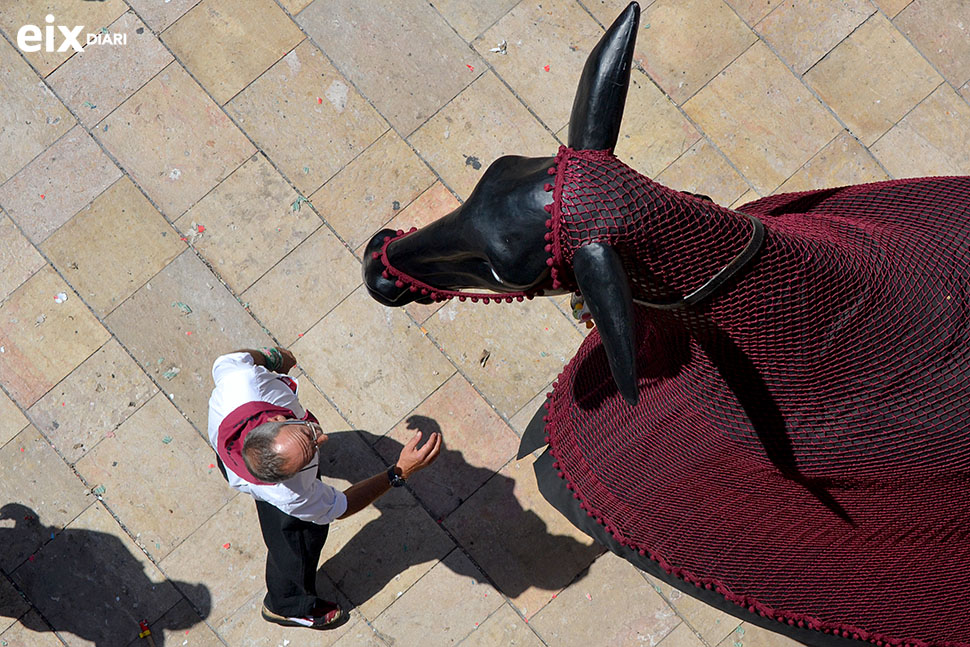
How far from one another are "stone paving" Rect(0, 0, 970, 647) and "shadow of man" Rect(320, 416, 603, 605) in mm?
16

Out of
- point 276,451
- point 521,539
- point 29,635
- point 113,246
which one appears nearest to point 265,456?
point 276,451

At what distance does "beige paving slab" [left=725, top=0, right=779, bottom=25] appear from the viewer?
4.82m

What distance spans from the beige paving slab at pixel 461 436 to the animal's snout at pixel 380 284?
1.75 metres

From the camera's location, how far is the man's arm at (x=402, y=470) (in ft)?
12.9

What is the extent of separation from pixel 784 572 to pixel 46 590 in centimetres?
410

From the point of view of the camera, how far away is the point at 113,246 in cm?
467

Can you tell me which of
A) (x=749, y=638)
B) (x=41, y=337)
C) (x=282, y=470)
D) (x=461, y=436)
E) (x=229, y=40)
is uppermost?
(x=229, y=40)

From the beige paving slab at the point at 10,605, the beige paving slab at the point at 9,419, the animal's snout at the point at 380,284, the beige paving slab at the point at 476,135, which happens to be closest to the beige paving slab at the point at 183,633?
the beige paving slab at the point at 10,605

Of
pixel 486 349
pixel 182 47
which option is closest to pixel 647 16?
pixel 486 349

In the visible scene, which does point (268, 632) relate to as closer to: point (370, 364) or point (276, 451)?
point (370, 364)

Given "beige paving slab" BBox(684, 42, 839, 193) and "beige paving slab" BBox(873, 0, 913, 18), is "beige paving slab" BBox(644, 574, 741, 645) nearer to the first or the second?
"beige paving slab" BBox(684, 42, 839, 193)

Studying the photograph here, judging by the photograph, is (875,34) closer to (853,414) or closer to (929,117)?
(929,117)

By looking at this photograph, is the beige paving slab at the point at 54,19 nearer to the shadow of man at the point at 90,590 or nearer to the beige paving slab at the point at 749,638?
the shadow of man at the point at 90,590

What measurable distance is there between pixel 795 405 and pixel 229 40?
4.03m
